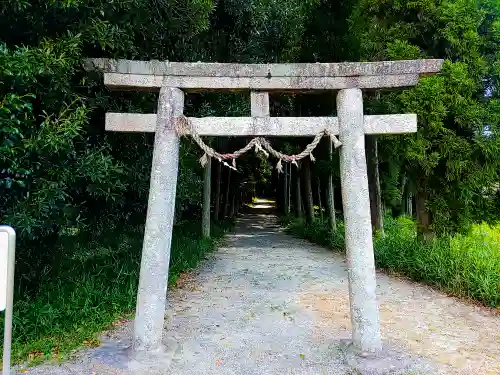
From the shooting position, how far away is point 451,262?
6.28 metres

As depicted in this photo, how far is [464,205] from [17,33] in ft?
23.7

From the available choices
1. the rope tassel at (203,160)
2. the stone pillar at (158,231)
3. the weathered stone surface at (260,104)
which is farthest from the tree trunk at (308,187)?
the stone pillar at (158,231)

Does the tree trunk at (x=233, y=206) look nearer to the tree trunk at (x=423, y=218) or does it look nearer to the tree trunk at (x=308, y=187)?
the tree trunk at (x=308, y=187)

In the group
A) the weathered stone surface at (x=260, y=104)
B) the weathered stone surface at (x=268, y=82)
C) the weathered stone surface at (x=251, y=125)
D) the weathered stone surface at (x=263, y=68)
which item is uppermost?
the weathered stone surface at (x=263, y=68)

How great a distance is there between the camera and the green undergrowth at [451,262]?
5.69 meters

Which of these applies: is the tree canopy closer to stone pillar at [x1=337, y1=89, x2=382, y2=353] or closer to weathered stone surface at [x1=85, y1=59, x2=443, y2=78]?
weathered stone surface at [x1=85, y1=59, x2=443, y2=78]

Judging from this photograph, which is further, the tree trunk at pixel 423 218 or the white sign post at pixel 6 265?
the tree trunk at pixel 423 218

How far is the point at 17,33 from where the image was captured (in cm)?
387

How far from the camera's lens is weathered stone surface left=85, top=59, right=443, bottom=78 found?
152 inches

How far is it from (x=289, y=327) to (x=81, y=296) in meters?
2.70

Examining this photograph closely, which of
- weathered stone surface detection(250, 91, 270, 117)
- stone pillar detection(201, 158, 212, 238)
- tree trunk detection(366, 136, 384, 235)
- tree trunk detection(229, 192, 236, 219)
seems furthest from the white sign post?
tree trunk detection(229, 192, 236, 219)

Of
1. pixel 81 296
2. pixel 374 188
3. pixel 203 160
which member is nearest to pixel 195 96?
pixel 203 160

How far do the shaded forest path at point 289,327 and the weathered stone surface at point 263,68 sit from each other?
9.38ft

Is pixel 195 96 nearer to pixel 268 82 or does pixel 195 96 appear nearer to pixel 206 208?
pixel 268 82
